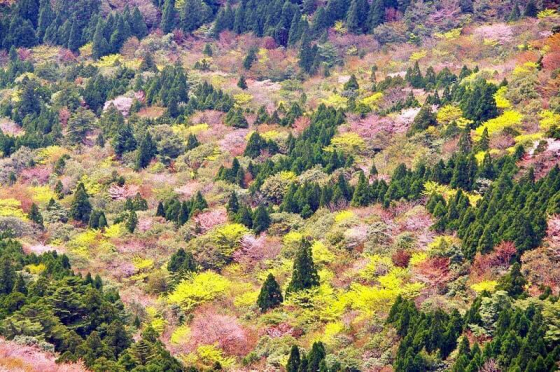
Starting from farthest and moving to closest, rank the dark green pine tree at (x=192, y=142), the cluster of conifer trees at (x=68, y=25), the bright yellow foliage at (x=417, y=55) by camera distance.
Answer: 1. the cluster of conifer trees at (x=68, y=25)
2. the bright yellow foliage at (x=417, y=55)
3. the dark green pine tree at (x=192, y=142)

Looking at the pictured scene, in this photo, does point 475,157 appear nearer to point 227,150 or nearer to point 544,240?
point 544,240

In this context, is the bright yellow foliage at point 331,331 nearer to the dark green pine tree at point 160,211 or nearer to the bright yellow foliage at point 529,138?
the dark green pine tree at point 160,211

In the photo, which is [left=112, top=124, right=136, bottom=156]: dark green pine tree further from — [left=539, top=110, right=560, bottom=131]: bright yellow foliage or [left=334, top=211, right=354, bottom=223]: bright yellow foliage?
[left=539, top=110, right=560, bottom=131]: bright yellow foliage

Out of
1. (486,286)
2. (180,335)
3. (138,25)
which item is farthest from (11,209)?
(138,25)

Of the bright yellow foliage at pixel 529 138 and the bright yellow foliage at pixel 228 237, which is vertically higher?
the bright yellow foliage at pixel 529 138

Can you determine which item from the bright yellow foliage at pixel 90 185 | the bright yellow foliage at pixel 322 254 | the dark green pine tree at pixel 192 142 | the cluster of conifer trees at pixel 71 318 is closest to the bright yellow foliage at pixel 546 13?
the dark green pine tree at pixel 192 142

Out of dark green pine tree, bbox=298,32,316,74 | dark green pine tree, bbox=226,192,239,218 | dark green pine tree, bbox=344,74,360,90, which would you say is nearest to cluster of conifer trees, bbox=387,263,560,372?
dark green pine tree, bbox=226,192,239,218

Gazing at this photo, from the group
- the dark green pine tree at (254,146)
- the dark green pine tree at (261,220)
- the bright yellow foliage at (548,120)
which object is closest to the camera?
the dark green pine tree at (261,220)
